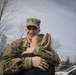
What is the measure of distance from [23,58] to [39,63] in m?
0.17

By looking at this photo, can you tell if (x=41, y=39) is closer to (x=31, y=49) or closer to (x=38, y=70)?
(x=31, y=49)

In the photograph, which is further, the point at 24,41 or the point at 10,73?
the point at 24,41

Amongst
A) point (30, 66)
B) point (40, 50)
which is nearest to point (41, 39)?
A: point (40, 50)

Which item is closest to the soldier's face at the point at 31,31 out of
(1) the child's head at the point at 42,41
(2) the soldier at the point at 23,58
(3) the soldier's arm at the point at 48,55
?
(2) the soldier at the point at 23,58

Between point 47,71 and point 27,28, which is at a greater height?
point 27,28

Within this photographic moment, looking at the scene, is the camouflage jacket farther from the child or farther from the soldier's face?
the soldier's face

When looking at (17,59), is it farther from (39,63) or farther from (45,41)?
(45,41)

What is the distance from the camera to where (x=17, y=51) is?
2.65 metres

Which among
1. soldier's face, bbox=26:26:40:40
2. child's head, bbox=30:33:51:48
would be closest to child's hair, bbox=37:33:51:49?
child's head, bbox=30:33:51:48

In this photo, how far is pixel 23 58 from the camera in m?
2.55

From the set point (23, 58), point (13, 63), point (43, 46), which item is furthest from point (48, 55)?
point (13, 63)

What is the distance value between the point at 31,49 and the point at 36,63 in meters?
0.16

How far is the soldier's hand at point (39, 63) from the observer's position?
2475 mm

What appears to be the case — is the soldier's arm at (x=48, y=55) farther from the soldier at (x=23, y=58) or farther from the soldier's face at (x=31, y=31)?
the soldier's face at (x=31, y=31)
